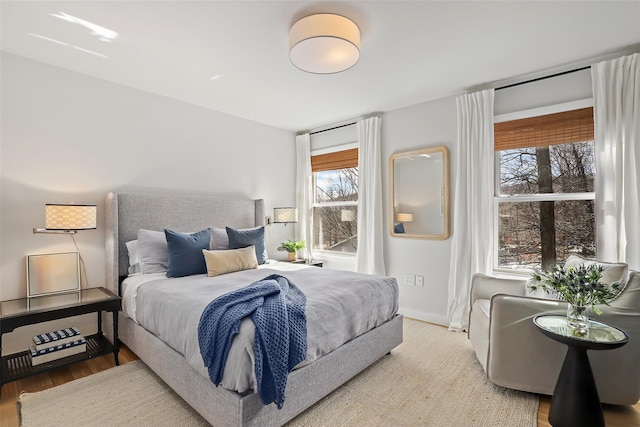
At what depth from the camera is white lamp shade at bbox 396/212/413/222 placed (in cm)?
393

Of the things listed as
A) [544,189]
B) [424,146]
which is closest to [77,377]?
[424,146]

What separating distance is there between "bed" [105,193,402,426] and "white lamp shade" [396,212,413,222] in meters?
1.47

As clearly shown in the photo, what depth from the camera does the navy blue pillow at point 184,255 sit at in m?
2.86

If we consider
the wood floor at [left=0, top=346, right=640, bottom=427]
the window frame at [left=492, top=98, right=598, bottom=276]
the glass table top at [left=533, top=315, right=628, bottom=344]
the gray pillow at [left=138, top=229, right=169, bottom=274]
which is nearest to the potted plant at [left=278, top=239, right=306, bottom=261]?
the gray pillow at [left=138, top=229, right=169, bottom=274]

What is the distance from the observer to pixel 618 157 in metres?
2.58

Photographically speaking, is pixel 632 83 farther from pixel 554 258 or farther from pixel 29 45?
pixel 29 45

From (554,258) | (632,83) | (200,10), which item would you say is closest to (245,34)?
(200,10)

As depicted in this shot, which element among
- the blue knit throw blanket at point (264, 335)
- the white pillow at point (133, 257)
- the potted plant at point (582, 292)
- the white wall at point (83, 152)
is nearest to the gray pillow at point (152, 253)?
the white pillow at point (133, 257)

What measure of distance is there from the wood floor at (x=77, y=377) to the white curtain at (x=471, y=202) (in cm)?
132

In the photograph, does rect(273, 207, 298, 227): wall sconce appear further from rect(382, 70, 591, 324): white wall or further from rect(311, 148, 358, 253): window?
rect(382, 70, 591, 324): white wall

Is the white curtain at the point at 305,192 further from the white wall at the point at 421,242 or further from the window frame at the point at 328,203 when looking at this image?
the white wall at the point at 421,242

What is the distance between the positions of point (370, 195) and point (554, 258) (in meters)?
2.09

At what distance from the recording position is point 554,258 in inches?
120

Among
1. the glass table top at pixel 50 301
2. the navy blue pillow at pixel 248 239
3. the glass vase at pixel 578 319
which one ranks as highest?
the navy blue pillow at pixel 248 239
